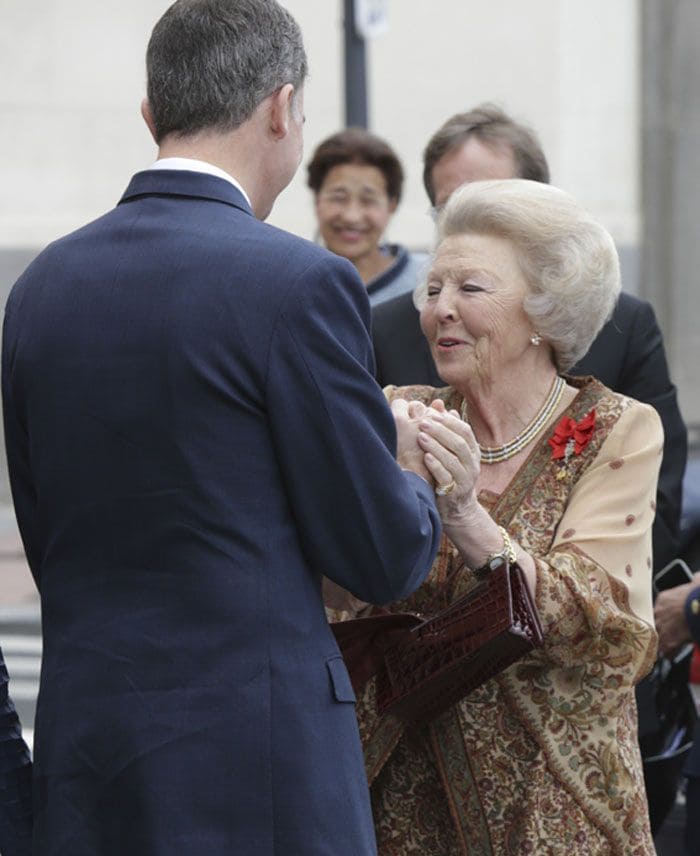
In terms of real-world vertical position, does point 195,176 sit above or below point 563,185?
above

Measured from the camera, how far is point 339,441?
2.23 meters

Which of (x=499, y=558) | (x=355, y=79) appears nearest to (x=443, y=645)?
(x=499, y=558)

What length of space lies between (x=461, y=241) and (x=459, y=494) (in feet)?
1.73

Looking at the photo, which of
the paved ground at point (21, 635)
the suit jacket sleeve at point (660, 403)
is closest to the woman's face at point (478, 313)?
the suit jacket sleeve at point (660, 403)

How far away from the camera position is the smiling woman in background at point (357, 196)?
6277 mm

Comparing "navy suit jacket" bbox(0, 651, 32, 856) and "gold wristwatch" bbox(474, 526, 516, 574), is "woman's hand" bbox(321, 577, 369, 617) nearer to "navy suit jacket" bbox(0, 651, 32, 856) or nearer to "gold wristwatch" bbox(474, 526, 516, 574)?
"gold wristwatch" bbox(474, 526, 516, 574)

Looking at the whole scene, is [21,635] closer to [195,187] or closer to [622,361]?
[622,361]

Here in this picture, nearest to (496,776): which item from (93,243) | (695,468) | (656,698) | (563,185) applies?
(93,243)

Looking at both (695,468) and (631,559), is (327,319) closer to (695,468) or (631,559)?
(631,559)

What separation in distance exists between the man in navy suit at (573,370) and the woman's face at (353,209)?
202cm

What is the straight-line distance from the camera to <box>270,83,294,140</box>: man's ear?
2.34 meters

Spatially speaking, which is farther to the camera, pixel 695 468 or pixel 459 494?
pixel 695 468

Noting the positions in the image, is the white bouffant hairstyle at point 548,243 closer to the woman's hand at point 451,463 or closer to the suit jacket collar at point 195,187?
the woman's hand at point 451,463

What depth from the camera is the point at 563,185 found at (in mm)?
13750
